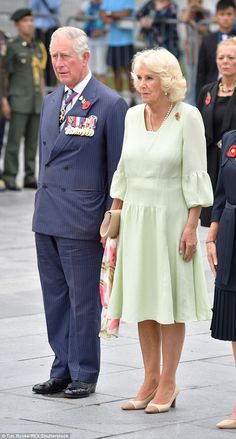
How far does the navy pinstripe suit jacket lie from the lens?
268 inches

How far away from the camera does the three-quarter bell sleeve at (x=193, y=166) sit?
6402mm

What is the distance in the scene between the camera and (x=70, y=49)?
22.0ft

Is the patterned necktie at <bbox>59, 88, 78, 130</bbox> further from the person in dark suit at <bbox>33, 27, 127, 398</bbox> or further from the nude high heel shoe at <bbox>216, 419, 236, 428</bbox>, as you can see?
the nude high heel shoe at <bbox>216, 419, 236, 428</bbox>

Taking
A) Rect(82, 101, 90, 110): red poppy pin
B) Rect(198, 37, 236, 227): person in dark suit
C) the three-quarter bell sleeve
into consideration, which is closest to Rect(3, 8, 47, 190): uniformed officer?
Rect(198, 37, 236, 227): person in dark suit

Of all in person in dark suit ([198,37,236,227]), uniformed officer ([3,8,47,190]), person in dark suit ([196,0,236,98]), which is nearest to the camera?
person in dark suit ([198,37,236,227])

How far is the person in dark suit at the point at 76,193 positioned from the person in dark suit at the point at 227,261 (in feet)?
2.41

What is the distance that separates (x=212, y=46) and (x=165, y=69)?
8.22m

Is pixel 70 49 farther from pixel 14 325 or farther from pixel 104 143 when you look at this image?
pixel 14 325

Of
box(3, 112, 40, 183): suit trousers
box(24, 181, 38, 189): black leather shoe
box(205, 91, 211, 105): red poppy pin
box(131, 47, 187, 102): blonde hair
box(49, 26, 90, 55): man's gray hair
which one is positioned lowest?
box(24, 181, 38, 189): black leather shoe

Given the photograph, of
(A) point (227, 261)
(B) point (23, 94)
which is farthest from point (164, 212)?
(B) point (23, 94)

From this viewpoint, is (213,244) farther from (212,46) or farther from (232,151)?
(212,46)

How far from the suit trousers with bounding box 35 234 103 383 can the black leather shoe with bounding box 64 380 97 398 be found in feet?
0.10

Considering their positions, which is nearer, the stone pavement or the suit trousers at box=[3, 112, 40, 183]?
the stone pavement

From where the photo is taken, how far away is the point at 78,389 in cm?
684
